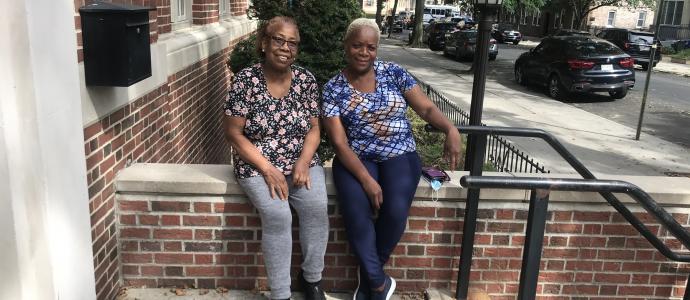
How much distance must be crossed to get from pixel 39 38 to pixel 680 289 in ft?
11.7

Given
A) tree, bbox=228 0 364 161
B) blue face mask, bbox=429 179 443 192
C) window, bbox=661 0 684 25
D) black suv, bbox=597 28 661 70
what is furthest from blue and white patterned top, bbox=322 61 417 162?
window, bbox=661 0 684 25

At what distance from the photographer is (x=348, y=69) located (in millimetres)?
3146

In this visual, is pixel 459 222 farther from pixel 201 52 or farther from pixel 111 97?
pixel 201 52

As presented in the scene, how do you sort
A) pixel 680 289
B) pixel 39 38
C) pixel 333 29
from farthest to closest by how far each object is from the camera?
pixel 333 29 < pixel 680 289 < pixel 39 38

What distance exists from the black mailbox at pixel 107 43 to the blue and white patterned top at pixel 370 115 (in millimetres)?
988

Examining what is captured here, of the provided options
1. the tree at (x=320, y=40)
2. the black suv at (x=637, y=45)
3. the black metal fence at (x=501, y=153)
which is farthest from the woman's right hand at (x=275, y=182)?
the black suv at (x=637, y=45)

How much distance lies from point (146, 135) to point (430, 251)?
1.88 metres

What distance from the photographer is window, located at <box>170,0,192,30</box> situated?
5.51 meters

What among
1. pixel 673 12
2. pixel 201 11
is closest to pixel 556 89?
pixel 201 11

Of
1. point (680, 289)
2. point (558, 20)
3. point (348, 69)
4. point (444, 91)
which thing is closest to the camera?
point (348, 69)

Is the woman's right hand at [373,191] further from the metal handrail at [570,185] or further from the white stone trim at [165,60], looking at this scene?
the white stone trim at [165,60]

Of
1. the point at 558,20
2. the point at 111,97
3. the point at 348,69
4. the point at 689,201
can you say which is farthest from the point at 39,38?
the point at 558,20

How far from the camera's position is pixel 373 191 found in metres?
2.95

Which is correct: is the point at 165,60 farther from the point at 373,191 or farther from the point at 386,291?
the point at 386,291
